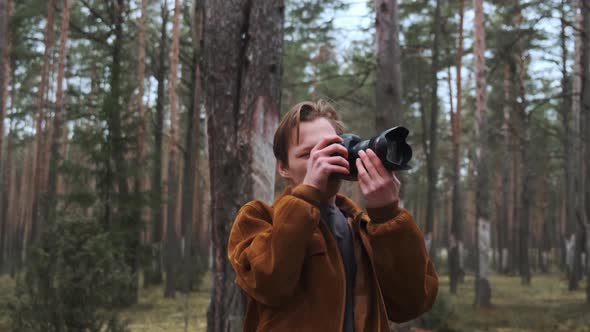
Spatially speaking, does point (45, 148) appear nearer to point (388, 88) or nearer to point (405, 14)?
point (405, 14)

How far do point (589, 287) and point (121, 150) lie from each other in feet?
39.9

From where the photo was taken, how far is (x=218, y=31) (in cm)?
404

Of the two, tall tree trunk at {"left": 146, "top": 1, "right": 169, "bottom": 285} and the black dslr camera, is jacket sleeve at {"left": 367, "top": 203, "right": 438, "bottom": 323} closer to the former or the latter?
the black dslr camera

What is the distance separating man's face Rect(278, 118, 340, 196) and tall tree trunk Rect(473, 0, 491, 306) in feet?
46.1

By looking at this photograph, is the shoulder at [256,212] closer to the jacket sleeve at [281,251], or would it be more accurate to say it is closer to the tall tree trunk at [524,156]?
the jacket sleeve at [281,251]

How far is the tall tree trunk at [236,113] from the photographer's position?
12.9ft

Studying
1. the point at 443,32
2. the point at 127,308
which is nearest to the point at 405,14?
the point at 443,32

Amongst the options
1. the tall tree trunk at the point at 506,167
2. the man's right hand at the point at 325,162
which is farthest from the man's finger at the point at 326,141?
the tall tree trunk at the point at 506,167

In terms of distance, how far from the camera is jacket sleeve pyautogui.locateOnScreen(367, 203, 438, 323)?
183cm

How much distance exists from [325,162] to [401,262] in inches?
17.8

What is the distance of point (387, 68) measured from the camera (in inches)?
340

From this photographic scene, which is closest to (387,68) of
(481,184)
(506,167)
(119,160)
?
(119,160)

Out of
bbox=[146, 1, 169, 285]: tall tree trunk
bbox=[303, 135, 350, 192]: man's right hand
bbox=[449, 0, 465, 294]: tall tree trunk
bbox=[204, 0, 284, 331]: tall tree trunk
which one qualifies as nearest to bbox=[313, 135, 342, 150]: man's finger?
bbox=[303, 135, 350, 192]: man's right hand

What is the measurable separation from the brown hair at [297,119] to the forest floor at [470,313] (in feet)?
26.2
